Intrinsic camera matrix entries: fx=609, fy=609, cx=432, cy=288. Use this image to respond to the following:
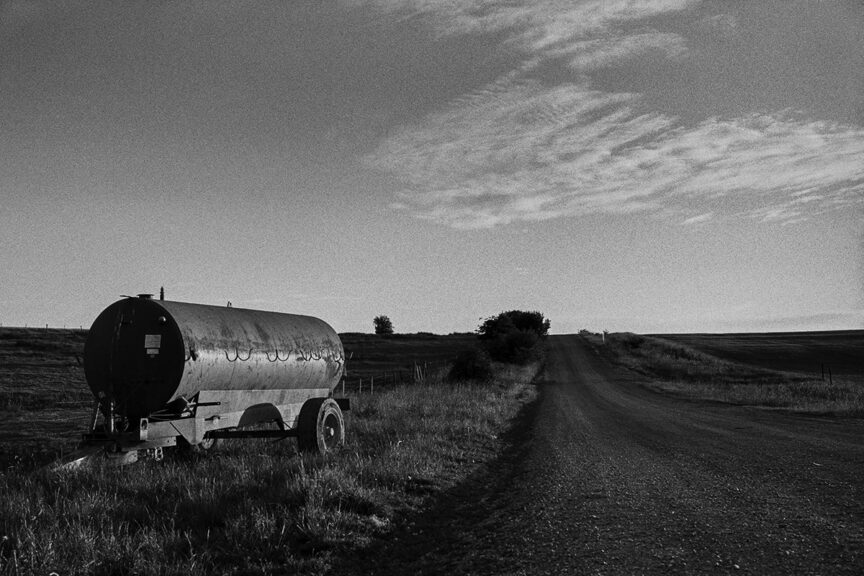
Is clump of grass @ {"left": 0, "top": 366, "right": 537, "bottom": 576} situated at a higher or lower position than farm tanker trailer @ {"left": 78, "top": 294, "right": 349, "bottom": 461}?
lower

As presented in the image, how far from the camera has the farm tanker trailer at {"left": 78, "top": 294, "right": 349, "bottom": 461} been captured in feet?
32.5

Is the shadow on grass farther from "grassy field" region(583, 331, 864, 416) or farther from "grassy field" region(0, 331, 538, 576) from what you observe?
"grassy field" region(583, 331, 864, 416)

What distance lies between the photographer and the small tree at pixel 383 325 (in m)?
120

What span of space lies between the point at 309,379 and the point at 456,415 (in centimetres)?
562

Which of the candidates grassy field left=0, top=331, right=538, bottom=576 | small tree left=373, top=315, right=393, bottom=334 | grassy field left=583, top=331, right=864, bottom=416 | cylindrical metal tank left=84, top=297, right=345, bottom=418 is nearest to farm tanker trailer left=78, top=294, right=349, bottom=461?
cylindrical metal tank left=84, top=297, right=345, bottom=418

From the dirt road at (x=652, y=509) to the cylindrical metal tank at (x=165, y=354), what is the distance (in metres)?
4.63

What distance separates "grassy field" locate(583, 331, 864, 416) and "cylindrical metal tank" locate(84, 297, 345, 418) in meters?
18.5

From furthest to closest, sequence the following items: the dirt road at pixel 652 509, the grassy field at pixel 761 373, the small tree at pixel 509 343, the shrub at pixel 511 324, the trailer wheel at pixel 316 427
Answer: the shrub at pixel 511 324, the small tree at pixel 509 343, the grassy field at pixel 761 373, the trailer wheel at pixel 316 427, the dirt road at pixel 652 509

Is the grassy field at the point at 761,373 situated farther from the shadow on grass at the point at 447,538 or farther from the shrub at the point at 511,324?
the shadow on grass at the point at 447,538

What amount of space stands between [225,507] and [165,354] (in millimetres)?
3832

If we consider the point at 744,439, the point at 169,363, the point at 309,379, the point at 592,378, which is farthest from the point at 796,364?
the point at 169,363

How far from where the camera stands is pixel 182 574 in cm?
523

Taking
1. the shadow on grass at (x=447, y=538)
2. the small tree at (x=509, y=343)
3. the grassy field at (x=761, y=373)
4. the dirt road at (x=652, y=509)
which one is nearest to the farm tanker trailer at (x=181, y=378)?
the shadow on grass at (x=447, y=538)

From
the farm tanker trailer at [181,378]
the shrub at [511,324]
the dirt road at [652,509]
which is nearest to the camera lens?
the dirt road at [652,509]
